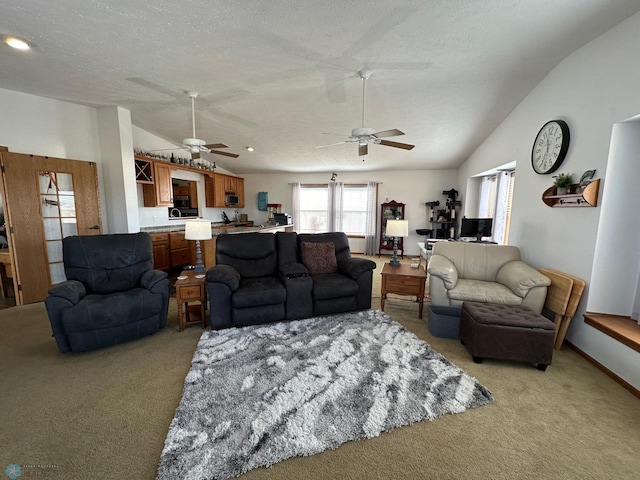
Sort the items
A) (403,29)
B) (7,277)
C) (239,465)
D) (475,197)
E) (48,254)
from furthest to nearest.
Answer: (475,197) < (7,277) < (48,254) < (403,29) < (239,465)

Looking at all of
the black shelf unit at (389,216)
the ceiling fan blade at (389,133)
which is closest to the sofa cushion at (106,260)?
the ceiling fan blade at (389,133)

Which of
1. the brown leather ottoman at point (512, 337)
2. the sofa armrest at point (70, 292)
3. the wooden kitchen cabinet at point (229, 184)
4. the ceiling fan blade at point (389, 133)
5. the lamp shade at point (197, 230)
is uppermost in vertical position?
the ceiling fan blade at point (389, 133)

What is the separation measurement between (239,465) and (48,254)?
4.33 meters

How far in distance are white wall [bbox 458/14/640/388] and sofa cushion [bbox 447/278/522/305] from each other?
0.57m

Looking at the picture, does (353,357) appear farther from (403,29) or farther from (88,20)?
(88,20)

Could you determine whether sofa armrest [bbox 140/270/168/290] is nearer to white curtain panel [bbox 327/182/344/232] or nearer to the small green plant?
the small green plant

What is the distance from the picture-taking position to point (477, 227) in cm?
451

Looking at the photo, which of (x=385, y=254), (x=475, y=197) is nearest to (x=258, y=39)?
(x=475, y=197)

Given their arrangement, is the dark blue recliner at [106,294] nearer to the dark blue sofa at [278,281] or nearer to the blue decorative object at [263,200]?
the dark blue sofa at [278,281]

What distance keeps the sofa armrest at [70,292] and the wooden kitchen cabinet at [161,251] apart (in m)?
2.31

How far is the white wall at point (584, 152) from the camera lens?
2188mm

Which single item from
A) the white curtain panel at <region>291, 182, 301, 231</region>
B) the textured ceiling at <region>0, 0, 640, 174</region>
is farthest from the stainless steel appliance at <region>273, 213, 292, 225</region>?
the textured ceiling at <region>0, 0, 640, 174</region>

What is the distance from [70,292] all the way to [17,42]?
2317 mm

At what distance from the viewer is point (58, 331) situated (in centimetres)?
233
